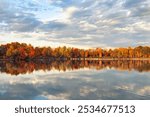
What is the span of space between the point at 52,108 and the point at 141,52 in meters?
83.9

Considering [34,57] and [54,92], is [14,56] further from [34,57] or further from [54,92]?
[54,92]

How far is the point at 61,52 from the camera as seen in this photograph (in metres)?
78.5

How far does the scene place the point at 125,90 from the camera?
475 inches

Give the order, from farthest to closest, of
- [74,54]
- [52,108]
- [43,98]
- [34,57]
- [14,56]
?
1. [74,54]
2. [34,57]
3. [14,56]
4. [43,98]
5. [52,108]

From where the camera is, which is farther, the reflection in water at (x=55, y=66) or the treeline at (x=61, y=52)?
the treeline at (x=61, y=52)

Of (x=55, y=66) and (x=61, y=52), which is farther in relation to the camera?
(x=61, y=52)

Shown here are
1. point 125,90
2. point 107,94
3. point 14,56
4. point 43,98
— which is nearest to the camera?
point 43,98

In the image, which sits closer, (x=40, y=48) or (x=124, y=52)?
(x=40, y=48)

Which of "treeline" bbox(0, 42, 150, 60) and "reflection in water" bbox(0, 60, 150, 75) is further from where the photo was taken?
"treeline" bbox(0, 42, 150, 60)

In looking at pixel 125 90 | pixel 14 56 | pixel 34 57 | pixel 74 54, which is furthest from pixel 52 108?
pixel 74 54

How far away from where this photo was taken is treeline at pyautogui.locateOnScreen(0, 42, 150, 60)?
63656 millimetres

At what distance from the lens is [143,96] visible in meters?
10.6

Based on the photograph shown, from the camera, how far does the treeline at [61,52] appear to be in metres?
63.7

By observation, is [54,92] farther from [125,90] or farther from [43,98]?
[125,90]
